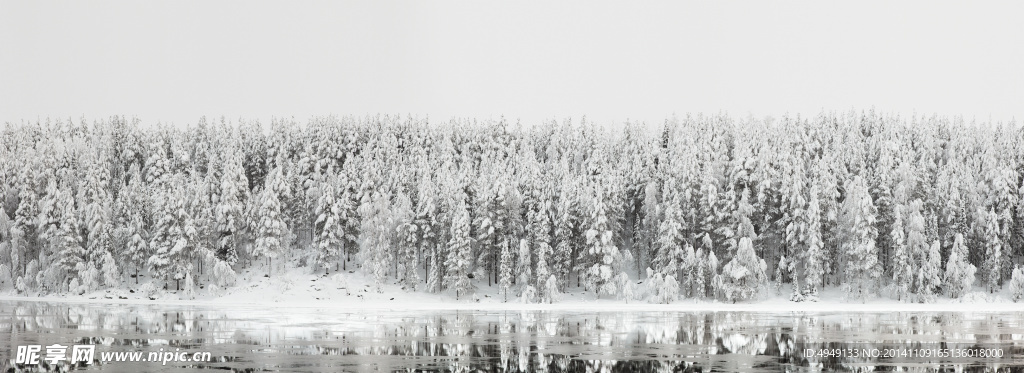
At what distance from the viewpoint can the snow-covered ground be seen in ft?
236

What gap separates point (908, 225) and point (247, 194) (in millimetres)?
58996

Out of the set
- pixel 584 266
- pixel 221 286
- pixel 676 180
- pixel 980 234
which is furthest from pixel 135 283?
pixel 980 234

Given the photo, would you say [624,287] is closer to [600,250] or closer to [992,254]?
[600,250]

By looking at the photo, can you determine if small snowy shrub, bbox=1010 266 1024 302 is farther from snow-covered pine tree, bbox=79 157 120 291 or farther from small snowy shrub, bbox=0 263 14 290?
small snowy shrub, bbox=0 263 14 290

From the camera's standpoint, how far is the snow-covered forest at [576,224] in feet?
266

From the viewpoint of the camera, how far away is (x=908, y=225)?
81.5 metres

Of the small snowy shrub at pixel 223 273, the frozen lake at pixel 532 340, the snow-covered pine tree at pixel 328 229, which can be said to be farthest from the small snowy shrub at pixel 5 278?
the frozen lake at pixel 532 340

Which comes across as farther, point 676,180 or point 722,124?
point 722,124

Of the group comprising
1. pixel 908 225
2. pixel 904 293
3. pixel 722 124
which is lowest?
pixel 904 293

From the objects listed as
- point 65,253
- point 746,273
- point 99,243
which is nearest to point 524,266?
point 746,273

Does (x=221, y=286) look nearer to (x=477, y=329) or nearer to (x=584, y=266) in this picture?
(x=584, y=266)

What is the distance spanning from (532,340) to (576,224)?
46.5 metres

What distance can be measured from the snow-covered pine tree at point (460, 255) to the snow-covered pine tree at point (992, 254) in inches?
1646

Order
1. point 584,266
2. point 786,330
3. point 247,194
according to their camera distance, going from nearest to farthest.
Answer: point 786,330
point 584,266
point 247,194
